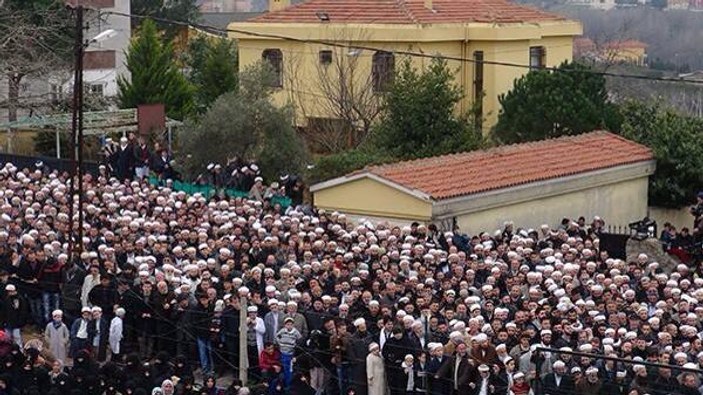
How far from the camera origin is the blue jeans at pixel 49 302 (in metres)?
23.2

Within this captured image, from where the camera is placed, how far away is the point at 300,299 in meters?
21.2

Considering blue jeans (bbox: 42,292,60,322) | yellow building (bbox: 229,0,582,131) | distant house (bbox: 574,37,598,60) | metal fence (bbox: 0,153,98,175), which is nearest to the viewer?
blue jeans (bbox: 42,292,60,322)

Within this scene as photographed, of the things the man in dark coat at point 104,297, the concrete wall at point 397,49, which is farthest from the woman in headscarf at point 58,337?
the concrete wall at point 397,49

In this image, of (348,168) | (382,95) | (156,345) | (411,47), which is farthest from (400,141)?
(156,345)

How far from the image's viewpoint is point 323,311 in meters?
20.9

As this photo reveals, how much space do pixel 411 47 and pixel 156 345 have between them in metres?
26.6

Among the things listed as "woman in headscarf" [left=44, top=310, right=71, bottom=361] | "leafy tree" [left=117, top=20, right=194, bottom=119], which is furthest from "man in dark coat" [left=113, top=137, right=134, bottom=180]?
"leafy tree" [left=117, top=20, right=194, bottom=119]

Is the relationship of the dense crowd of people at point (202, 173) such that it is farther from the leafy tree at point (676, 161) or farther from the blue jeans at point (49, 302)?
the leafy tree at point (676, 161)

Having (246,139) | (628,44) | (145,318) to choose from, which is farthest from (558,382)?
(628,44)

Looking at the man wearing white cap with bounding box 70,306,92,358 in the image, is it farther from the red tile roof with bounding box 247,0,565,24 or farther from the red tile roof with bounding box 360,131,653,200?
the red tile roof with bounding box 247,0,565,24

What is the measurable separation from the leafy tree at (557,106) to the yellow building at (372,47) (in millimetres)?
5498

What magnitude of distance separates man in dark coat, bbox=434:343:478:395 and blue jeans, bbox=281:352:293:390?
1.95m

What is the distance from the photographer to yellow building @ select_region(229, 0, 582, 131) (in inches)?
1843

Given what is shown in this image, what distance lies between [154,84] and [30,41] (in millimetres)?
4178
